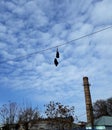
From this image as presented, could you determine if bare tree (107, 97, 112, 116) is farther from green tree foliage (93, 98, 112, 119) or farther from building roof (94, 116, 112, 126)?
building roof (94, 116, 112, 126)

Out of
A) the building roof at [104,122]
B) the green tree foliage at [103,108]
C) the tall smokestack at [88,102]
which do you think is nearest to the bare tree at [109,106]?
the green tree foliage at [103,108]

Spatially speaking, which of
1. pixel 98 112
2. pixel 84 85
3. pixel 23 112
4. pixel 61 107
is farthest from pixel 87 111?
pixel 98 112

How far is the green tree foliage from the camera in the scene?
291 ft

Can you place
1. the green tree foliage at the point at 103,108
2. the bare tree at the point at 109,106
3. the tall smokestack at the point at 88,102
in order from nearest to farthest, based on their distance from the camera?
the tall smokestack at the point at 88,102, the green tree foliage at the point at 103,108, the bare tree at the point at 109,106

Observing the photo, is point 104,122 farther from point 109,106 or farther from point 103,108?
point 103,108

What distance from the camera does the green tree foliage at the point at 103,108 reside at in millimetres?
88575

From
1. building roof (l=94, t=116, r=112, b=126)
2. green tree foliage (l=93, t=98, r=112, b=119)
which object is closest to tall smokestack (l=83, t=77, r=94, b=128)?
building roof (l=94, t=116, r=112, b=126)

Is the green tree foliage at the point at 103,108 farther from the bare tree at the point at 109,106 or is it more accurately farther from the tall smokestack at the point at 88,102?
the tall smokestack at the point at 88,102

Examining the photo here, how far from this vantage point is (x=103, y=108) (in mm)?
89812

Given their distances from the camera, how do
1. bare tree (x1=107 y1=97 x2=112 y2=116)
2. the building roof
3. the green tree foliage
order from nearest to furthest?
the building roof, the green tree foliage, bare tree (x1=107 y1=97 x2=112 y2=116)

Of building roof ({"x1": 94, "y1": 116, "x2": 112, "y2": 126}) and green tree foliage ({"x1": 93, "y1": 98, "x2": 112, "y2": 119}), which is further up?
green tree foliage ({"x1": 93, "y1": 98, "x2": 112, "y2": 119})

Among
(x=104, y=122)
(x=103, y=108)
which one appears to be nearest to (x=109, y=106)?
(x=103, y=108)

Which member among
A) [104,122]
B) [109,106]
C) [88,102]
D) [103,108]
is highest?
[109,106]

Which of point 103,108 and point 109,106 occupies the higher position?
point 109,106
